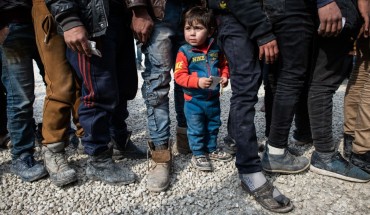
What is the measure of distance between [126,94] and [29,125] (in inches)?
30.2

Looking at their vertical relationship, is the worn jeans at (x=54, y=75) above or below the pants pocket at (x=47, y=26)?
below

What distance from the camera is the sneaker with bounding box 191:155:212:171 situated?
2.49 m

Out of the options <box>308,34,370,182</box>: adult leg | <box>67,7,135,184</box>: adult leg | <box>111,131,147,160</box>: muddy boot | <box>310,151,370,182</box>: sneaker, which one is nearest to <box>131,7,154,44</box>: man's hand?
<box>67,7,135,184</box>: adult leg

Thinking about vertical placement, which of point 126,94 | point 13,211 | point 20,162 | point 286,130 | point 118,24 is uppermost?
point 118,24

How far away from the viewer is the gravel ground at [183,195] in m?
2.05

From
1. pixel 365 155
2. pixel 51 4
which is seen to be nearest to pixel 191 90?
pixel 51 4

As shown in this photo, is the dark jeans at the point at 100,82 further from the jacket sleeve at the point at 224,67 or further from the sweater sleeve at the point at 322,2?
the sweater sleeve at the point at 322,2

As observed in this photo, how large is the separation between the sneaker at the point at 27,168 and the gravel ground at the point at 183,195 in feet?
0.16

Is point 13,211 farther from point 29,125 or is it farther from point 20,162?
point 29,125

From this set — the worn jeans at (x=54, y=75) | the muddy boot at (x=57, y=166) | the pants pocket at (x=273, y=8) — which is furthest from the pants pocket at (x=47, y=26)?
the pants pocket at (x=273, y=8)

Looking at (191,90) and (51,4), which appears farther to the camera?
(191,90)

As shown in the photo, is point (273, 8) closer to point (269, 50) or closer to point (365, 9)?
point (269, 50)

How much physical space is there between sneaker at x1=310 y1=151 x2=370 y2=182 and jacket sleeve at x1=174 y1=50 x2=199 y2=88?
1100 mm

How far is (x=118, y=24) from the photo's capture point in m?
2.22
